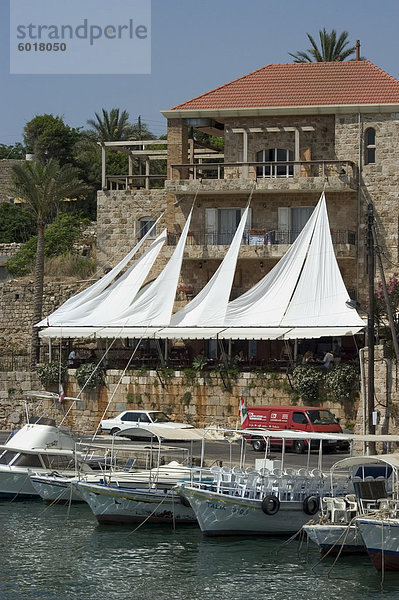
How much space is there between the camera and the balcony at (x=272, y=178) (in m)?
50.7

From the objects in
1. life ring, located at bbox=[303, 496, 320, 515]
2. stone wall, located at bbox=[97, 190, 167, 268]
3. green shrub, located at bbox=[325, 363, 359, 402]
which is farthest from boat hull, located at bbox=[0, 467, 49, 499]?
stone wall, located at bbox=[97, 190, 167, 268]

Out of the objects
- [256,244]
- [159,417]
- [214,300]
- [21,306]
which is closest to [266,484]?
[159,417]

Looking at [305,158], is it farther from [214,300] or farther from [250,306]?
[214,300]

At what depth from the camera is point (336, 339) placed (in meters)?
49.8

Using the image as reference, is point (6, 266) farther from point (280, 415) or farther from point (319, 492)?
point (319, 492)

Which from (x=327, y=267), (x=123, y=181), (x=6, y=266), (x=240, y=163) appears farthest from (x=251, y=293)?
(x=6, y=266)

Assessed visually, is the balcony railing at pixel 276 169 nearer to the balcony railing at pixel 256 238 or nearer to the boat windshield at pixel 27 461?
the balcony railing at pixel 256 238

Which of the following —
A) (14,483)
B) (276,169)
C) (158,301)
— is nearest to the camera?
(14,483)

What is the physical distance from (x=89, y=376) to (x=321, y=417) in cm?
1096

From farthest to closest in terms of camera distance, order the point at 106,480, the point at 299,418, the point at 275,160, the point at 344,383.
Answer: the point at 275,160 → the point at 344,383 → the point at 299,418 → the point at 106,480

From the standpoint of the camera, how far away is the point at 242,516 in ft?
102

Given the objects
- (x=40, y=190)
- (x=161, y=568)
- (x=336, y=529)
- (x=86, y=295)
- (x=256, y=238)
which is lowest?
(x=161, y=568)

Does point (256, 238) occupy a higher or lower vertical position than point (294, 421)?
higher

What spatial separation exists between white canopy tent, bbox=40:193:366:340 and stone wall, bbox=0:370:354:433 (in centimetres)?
177
